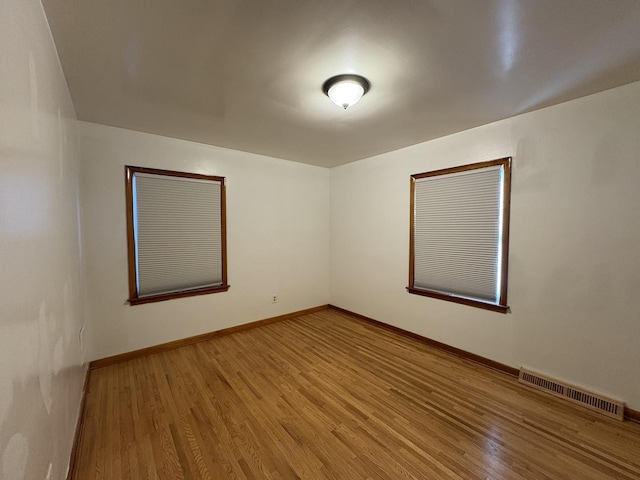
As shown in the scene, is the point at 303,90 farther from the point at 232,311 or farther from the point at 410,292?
the point at 232,311

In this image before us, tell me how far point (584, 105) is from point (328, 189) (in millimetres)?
3457

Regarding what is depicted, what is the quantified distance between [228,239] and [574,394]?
4.13 m

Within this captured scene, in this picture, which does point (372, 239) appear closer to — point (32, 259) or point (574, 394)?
point (574, 394)

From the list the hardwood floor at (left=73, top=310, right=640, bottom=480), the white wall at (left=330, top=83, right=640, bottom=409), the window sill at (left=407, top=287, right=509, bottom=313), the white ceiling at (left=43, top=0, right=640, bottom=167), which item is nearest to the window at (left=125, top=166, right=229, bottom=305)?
the white ceiling at (left=43, top=0, right=640, bottom=167)

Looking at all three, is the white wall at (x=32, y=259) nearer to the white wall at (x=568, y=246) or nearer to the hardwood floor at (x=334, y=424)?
the hardwood floor at (x=334, y=424)

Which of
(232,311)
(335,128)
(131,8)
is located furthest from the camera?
(232,311)

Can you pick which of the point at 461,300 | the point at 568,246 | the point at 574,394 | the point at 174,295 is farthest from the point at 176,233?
the point at 574,394

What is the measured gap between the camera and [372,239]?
4.14 metres

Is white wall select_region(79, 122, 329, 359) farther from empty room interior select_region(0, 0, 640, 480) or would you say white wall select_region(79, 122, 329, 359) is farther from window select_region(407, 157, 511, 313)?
window select_region(407, 157, 511, 313)

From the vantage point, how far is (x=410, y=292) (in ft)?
11.8

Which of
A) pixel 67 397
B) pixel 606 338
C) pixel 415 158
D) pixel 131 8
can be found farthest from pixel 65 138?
pixel 606 338

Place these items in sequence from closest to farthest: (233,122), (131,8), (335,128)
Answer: (131,8) < (233,122) < (335,128)

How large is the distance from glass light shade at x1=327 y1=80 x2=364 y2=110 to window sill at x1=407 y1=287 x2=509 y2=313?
2522 mm

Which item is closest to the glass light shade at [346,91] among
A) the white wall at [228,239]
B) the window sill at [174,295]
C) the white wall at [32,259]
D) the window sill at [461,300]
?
the white wall at [32,259]
